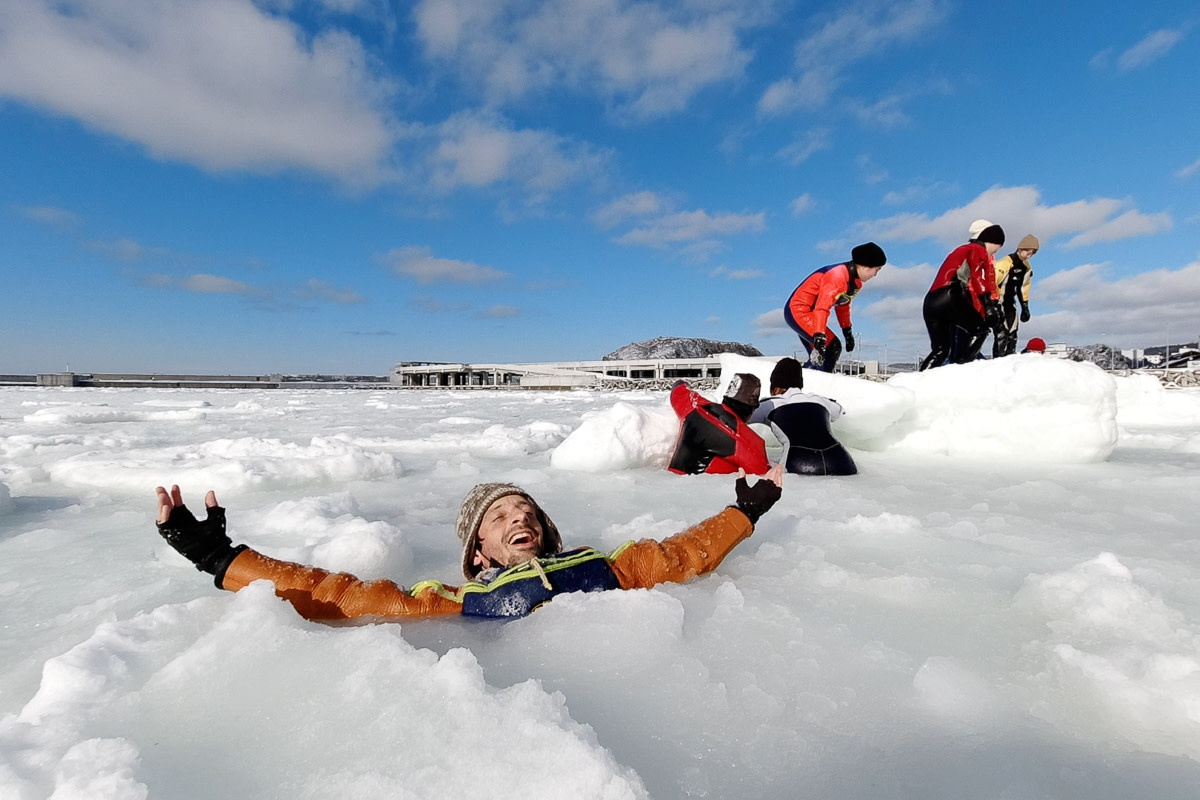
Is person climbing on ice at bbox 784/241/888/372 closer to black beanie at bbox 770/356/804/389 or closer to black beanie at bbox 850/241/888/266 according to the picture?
black beanie at bbox 850/241/888/266

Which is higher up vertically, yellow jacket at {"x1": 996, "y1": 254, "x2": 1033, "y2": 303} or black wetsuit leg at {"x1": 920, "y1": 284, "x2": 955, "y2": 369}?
yellow jacket at {"x1": 996, "y1": 254, "x2": 1033, "y2": 303}

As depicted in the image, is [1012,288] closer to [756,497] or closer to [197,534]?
[756,497]

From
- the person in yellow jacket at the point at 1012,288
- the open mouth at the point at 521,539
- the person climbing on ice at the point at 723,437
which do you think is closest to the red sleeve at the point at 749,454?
the person climbing on ice at the point at 723,437

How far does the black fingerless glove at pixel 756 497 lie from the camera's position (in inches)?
76.7

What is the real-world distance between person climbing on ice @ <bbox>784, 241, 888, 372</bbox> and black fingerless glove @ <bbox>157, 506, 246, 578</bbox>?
210 inches

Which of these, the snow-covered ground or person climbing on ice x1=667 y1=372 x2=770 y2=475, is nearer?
the snow-covered ground

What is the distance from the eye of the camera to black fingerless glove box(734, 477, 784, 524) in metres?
1.95

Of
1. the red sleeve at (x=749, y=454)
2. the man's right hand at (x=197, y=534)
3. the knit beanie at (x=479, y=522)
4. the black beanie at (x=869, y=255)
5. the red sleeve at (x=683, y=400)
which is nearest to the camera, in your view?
the man's right hand at (x=197, y=534)

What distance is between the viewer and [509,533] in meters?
1.86

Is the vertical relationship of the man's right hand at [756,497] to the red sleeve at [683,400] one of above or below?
below

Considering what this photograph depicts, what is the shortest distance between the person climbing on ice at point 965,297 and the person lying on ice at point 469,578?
5357 millimetres

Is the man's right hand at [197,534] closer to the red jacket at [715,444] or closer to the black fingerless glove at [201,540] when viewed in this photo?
the black fingerless glove at [201,540]

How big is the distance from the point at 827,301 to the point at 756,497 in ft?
14.0

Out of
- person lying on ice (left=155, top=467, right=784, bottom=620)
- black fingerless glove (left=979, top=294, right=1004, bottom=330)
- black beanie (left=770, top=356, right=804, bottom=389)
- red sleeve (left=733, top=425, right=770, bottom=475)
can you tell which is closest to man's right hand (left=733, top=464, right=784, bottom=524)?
person lying on ice (left=155, top=467, right=784, bottom=620)
